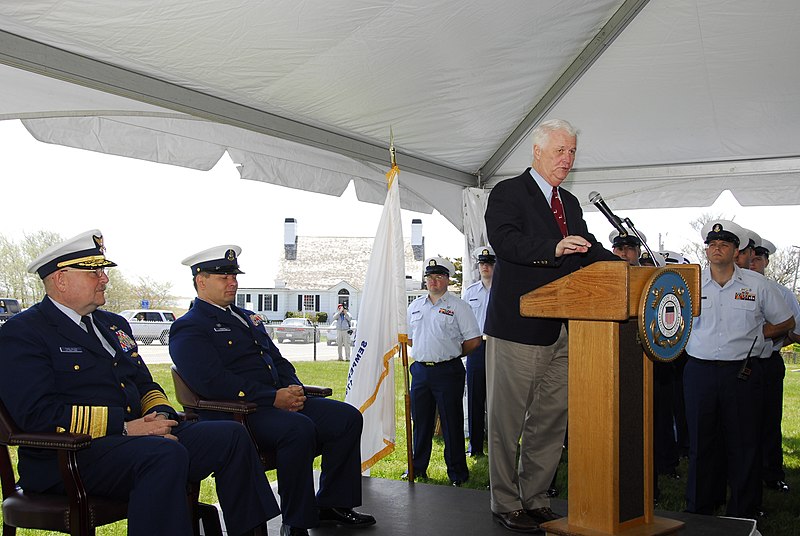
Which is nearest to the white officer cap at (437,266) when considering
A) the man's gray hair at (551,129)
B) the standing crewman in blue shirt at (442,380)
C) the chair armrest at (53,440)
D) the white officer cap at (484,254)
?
the standing crewman in blue shirt at (442,380)

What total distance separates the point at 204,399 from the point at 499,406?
58.0 inches

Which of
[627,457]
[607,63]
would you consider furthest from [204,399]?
[607,63]

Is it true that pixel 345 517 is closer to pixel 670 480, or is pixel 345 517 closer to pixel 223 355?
pixel 223 355

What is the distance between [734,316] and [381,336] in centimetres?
220

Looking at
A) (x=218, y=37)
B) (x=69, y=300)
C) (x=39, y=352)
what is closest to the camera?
(x=39, y=352)

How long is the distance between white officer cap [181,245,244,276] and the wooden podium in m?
1.87

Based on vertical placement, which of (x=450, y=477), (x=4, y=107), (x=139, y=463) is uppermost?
(x=4, y=107)

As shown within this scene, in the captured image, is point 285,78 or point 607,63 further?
point 607,63

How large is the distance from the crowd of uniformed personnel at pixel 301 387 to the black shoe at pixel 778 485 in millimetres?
936

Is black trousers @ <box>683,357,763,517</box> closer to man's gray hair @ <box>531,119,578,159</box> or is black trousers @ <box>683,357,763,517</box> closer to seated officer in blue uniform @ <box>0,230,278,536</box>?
man's gray hair @ <box>531,119,578,159</box>

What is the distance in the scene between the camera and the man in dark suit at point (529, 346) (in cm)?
312

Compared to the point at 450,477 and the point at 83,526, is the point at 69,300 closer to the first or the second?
the point at 83,526

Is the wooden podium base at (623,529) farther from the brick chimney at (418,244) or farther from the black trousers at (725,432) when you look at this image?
the brick chimney at (418,244)

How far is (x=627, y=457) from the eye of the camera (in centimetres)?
261
